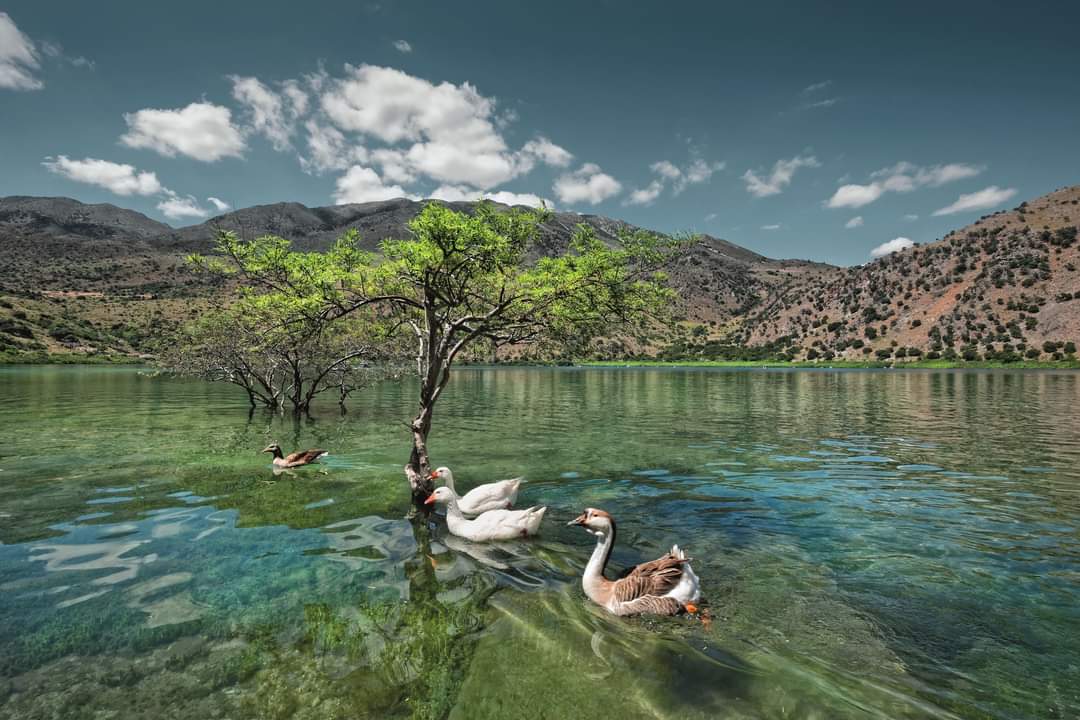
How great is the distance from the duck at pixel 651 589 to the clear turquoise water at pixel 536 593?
31 cm

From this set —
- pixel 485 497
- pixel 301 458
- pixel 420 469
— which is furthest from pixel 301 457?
pixel 485 497

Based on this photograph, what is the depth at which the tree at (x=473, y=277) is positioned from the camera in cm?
1323

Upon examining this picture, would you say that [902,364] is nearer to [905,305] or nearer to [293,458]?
[905,305]

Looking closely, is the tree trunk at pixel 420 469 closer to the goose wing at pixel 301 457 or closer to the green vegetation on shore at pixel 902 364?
the goose wing at pixel 301 457

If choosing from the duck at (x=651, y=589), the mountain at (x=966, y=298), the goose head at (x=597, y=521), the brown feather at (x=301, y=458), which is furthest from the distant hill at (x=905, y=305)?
the duck at (x=651, y=589)

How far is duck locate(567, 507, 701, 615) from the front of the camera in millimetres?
8398

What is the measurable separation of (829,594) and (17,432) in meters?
39.2

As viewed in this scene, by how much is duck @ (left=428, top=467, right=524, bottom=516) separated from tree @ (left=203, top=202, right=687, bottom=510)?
97 cm

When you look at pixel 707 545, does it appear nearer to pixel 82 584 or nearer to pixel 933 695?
pixel 933 695

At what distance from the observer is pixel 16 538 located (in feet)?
39.2

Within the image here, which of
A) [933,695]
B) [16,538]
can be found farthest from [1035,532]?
[16,538]

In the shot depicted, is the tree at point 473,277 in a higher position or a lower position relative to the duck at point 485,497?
higher

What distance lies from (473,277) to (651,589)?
33.5 feet

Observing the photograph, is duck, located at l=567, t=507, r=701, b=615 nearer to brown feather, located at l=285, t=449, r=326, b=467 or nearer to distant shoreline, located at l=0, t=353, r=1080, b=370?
brown feather, located at l=285, t=449, r=326, b=467
